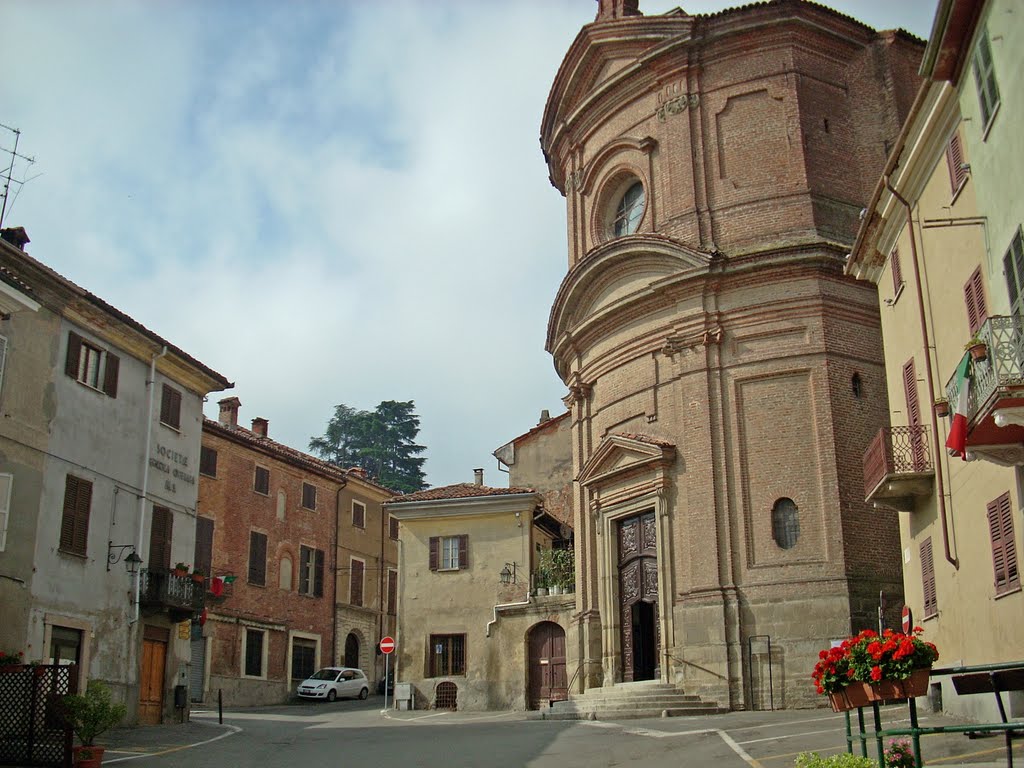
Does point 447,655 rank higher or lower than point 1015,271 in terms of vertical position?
lower

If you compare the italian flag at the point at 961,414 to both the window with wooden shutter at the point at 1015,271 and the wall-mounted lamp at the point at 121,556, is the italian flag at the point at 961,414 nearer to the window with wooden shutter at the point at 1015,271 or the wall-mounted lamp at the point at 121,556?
the window with wooden shutter at the point at 1015,271

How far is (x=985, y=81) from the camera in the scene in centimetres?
1295

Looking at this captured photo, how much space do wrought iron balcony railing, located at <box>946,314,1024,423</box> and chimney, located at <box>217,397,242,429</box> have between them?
119 feet

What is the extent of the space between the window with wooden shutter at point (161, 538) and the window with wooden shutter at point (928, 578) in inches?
624

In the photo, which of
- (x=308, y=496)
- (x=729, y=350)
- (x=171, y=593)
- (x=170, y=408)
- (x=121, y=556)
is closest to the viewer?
(x=121, y=556)

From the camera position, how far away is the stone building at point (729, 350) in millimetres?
22922

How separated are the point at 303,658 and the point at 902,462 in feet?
91.9

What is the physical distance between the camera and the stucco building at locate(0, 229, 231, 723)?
19594 mm

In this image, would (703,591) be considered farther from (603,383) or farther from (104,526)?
(104,526)

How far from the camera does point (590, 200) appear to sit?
3009 cm

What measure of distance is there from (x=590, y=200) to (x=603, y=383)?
544 cm

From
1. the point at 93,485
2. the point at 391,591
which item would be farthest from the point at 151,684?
the point at 391,591

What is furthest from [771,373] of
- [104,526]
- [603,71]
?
[104,526]

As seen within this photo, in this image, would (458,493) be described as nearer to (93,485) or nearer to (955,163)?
(93,485)
